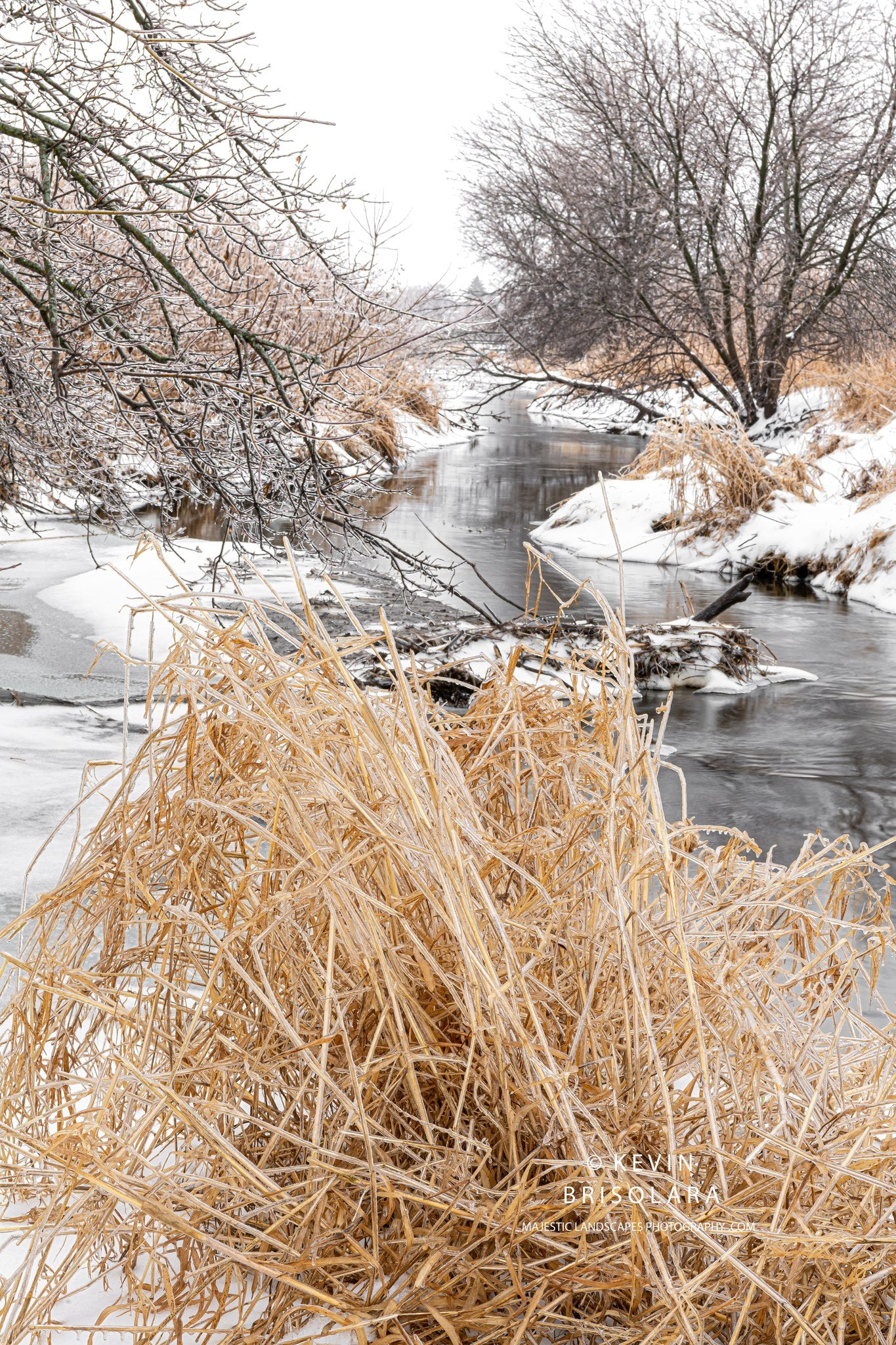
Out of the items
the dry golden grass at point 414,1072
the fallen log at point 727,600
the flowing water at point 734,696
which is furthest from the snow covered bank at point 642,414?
the dry golden grass at point 414,1072

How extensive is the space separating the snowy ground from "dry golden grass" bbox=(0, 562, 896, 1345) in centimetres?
898

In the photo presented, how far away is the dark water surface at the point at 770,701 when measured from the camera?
538cm

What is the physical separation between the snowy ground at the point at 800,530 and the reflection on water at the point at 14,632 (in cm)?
542

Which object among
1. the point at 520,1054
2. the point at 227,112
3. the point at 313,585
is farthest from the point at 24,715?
the point at 520,1054

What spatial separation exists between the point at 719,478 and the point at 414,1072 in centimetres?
1147

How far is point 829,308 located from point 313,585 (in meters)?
10.7

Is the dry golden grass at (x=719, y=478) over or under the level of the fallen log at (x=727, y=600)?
over

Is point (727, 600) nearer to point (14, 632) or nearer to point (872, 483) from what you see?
point (14, 632)

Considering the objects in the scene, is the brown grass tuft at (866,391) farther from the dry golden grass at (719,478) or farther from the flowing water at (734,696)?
the flowing water at (734,696)

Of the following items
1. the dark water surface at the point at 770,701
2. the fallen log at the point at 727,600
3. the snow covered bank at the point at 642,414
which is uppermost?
the snow covered bank at the point at 642,414

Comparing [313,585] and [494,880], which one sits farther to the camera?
[313,585]

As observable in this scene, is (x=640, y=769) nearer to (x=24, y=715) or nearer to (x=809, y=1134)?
(x=809, y=1134)

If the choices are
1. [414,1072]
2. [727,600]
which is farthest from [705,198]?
[414,1072]

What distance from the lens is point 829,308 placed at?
1645cm
